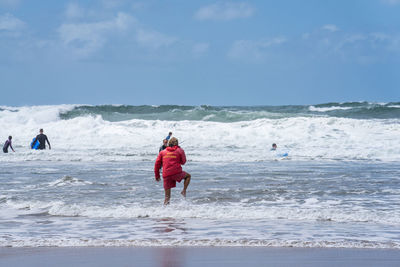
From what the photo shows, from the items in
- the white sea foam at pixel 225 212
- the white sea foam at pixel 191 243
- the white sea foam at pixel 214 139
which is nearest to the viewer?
the white sea foam at pixel 191 243

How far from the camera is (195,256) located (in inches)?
252

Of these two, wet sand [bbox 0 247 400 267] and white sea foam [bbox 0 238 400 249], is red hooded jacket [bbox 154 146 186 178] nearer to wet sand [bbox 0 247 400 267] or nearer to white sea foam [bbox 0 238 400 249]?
white sea foam [bbox 0 238 400 249]

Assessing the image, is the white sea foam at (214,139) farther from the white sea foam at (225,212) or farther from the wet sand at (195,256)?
the wet sand at (195,256)

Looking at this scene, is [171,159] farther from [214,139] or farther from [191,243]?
[214,139]

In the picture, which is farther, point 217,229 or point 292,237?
point 217,229

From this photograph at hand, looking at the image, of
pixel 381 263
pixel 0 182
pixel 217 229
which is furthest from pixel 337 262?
pixel 0 182

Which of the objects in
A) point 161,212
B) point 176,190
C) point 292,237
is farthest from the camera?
point 176,190

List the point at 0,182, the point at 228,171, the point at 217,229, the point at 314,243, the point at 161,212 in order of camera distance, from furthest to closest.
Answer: the point at 228,171 < the point at 0,182 < the point at 161,212 < the point at 217,229 < the point at 314,243

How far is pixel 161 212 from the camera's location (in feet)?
32.0

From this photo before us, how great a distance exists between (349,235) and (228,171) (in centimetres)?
943

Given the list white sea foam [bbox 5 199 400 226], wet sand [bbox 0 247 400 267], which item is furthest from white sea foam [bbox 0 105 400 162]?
wet sand [bbox 0 247 400 267]

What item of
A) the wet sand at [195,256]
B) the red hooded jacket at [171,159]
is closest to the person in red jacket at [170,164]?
the red hooded jacket at [171,159]

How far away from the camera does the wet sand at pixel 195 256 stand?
6.04 m

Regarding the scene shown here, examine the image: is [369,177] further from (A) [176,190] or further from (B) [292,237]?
(B) [292,237]
